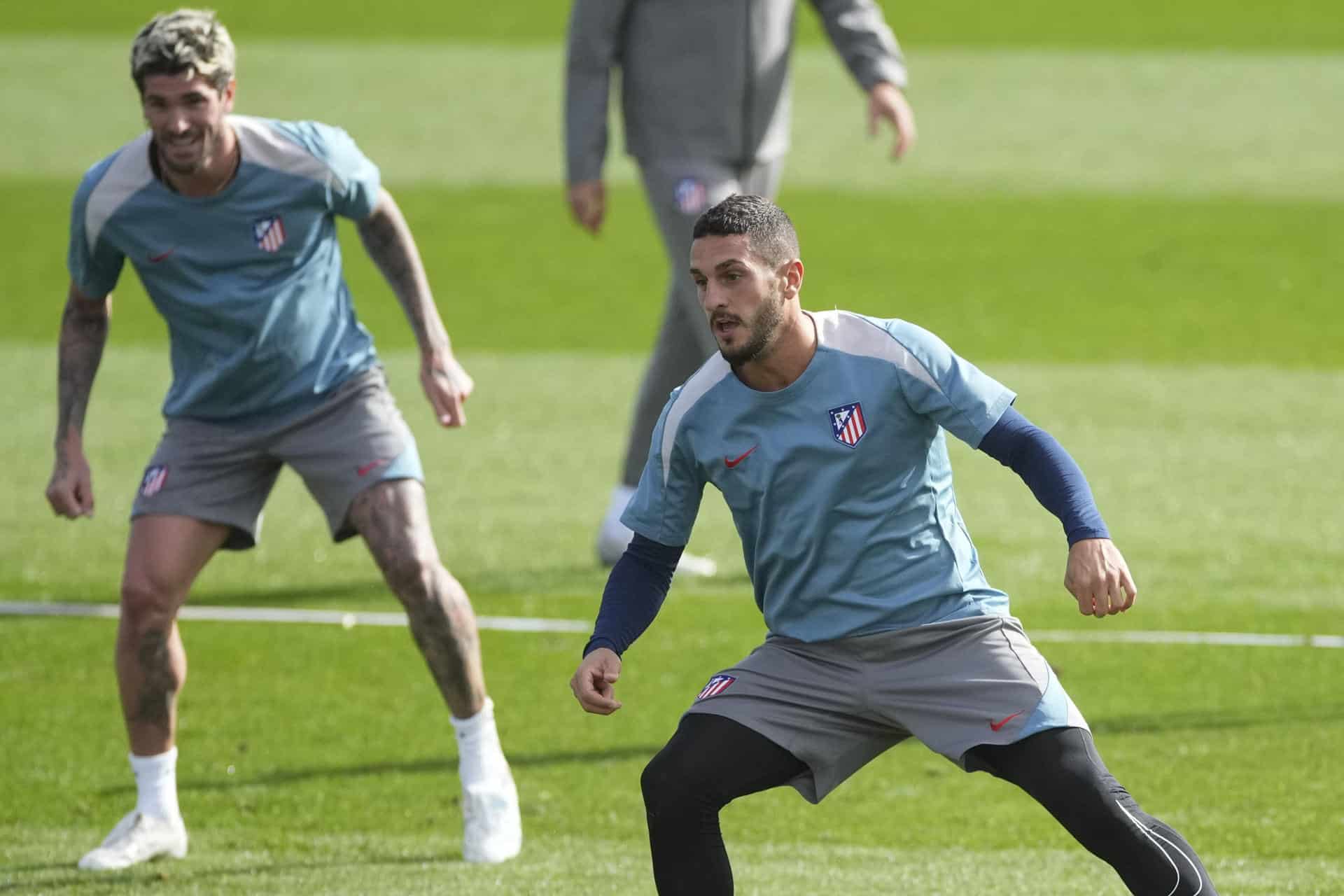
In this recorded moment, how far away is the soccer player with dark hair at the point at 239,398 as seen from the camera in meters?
5.46

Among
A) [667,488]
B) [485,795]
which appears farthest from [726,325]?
[485,795]

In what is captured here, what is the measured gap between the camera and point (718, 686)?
4324 mm

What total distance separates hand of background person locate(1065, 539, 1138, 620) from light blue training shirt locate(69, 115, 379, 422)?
8.05ft

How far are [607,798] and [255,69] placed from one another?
19.1 metres

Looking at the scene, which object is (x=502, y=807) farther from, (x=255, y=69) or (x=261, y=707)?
(x=255, y=69)

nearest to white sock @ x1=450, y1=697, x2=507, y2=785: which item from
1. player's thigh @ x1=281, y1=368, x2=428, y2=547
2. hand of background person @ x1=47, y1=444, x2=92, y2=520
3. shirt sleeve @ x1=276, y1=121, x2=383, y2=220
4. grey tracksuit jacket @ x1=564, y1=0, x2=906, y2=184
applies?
player's thigh @ x1=281, y1=368, x2=428, y2=547

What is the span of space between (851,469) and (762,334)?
1.09 feet

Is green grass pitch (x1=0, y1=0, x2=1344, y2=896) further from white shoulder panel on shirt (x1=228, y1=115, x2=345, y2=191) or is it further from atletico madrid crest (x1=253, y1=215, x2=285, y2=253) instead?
white shoulder panel on shirt (x1=228, y1=115, x2=345, y2=191)

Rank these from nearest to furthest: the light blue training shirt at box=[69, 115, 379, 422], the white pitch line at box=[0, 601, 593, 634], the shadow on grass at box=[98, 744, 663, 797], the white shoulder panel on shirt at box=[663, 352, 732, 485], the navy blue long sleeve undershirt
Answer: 1. the navy blue long sleeve undershirt
2. the white shoulder panel on shirt at box=[663, 352, 732, 485]
3. the light blue training shirt at box=[69, 115, 379, 422]
4. the shadow on grass at box=[98, 744, 663, 797]
5. the white pitch line at box=[0, 601, 593, 634]

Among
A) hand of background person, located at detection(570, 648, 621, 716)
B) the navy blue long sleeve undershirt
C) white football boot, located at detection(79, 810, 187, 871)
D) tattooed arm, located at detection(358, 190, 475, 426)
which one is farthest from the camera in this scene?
tattooed arm, located at detection(358, 190, 475, 426)

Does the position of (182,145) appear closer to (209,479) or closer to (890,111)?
(209,479)

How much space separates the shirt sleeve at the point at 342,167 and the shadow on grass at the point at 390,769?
169 cm

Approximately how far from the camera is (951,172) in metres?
19.8

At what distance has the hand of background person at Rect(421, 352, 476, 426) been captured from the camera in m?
5.59
